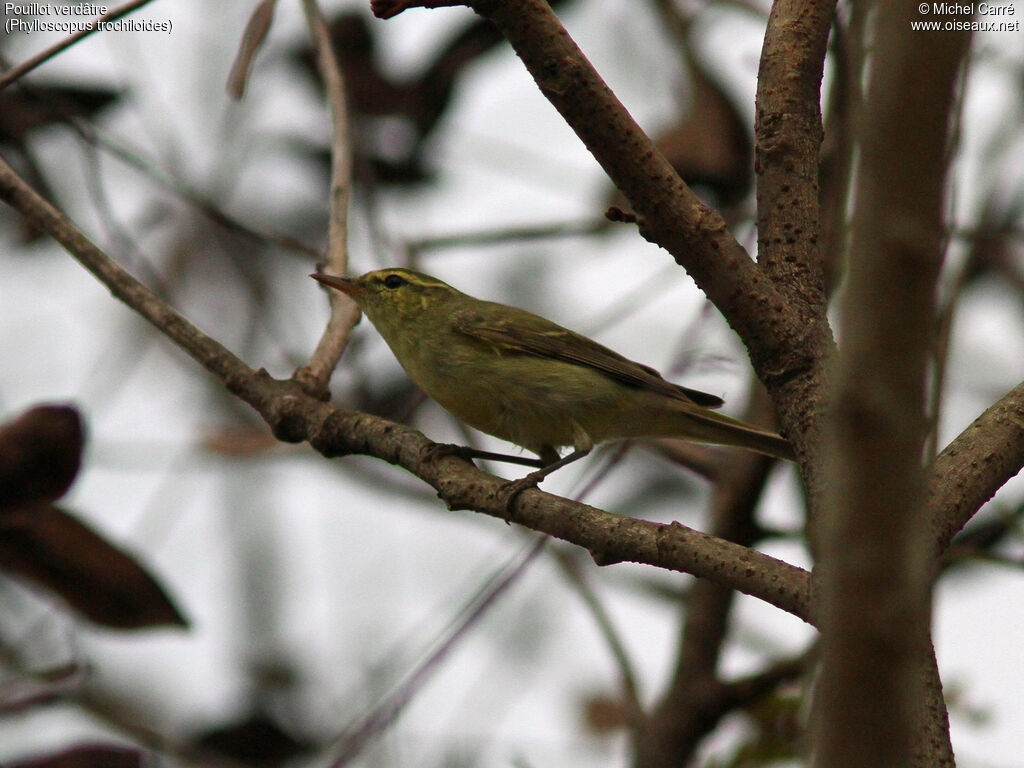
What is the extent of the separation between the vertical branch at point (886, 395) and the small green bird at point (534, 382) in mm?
3127

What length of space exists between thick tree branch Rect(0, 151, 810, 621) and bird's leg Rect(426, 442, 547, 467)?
23mm

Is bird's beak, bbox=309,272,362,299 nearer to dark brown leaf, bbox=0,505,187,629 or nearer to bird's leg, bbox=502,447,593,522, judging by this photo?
bird's leg, bbox=502,447,593,522

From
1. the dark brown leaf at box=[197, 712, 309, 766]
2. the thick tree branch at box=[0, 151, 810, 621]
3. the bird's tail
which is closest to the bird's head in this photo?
the bird's tail

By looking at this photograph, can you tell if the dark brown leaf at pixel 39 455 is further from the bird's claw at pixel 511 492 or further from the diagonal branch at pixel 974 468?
the diagonal branch at pixel 974 468

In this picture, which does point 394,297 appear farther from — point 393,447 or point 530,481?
point 530,481

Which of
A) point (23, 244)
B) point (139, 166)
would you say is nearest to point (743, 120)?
point (139, 166)

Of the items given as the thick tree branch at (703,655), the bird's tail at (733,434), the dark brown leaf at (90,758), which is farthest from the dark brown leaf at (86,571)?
the bird's tail at (733,434)

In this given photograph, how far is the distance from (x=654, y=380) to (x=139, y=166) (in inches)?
92.2

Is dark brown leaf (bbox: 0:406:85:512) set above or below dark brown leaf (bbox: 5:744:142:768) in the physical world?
above

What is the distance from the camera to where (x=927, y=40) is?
3.36ft

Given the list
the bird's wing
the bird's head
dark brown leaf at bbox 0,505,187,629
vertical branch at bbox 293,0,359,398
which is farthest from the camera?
the bird's head

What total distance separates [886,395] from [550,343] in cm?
376

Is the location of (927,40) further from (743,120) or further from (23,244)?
(23,244)

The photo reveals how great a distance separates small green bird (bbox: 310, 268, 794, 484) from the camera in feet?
14.5
